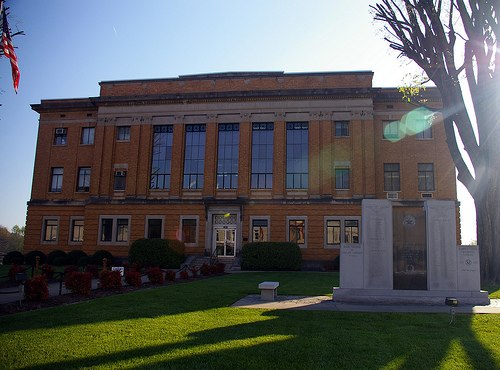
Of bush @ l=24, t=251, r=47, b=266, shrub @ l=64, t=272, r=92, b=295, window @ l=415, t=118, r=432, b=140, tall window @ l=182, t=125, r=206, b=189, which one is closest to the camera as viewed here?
shrub @ l=64, t=272, r=92, b=295

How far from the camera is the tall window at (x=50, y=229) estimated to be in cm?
3881

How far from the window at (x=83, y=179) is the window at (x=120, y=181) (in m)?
3.34

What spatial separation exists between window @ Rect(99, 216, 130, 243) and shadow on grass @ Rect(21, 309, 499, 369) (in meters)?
29.3

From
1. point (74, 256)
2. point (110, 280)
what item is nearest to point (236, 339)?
point (110, 280)

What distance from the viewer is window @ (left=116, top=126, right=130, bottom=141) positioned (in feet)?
126

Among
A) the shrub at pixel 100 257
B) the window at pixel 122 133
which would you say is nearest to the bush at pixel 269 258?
the shrub at pixel 100 257

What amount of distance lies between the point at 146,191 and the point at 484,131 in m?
26.8

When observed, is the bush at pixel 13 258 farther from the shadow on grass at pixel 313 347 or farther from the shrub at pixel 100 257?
the shadow on grass at pixel 313 347

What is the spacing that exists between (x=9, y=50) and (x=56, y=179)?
1339 inches

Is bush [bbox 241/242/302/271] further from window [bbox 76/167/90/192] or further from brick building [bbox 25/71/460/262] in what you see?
window [bbox 76/167/90/192]

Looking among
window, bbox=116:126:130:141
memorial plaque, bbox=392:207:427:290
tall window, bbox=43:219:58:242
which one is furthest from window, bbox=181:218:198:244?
memorial plaque, bbox=392:207:427:290

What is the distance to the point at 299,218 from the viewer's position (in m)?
34.6

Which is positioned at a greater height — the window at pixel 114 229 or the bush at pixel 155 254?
the window at pixel 114 229

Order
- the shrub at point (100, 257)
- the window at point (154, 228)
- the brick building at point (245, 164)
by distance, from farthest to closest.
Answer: the window at point (154, 228) < the brick building at point (245, 164) < the shrub at point (100, 257)
